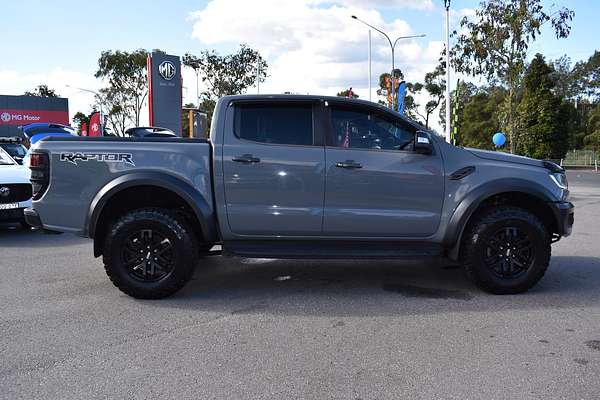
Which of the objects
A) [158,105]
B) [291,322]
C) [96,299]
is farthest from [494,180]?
[158,105]

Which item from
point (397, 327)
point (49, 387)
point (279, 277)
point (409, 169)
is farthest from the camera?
point (279, 277)

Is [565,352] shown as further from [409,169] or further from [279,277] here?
[279,277]

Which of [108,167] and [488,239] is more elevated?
[108,167]

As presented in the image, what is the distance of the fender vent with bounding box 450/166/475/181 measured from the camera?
16.7 ft

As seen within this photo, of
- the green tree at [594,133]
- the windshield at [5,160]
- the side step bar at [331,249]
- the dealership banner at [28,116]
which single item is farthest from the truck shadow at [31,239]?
the dealership banner at [28,116]

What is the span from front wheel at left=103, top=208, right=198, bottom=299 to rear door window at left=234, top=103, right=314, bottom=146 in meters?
1.10

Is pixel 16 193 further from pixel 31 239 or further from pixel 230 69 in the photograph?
pixel 230 69

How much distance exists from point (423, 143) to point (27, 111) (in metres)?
57.9

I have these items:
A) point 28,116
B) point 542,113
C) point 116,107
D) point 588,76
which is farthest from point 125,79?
point 588,76

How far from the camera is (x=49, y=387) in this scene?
3297 millimetres

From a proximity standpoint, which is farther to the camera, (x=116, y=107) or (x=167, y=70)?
(x=116, y=107)

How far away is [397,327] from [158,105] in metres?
19.9

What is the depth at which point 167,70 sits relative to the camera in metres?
22.5

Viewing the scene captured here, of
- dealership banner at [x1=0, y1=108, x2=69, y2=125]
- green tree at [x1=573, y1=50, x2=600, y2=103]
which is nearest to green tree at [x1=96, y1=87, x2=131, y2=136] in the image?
dealership banner at [x1=0, y1=108, x2=69, y2=125]
